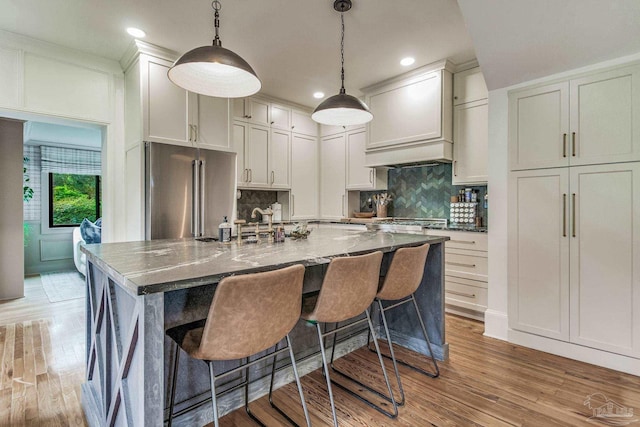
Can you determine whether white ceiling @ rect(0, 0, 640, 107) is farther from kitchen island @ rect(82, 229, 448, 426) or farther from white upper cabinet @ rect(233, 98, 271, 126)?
kitchen island @ rect(82, 229, 448, 426)

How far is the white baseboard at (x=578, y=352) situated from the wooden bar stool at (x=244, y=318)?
7.24 ft

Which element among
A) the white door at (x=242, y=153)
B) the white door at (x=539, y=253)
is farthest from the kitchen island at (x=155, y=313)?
the white door at (x=242, y=153)

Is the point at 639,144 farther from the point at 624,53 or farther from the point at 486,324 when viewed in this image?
the point at 486,324

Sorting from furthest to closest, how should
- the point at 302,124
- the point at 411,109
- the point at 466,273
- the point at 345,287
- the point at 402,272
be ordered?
the point at 302,124
the point at 411,109
the point at 466,273
the point at 402,272
the point at 345,287

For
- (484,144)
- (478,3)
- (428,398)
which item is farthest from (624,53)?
(428,398)

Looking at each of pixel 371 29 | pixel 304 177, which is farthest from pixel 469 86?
pixel 304 177

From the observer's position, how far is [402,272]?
194cm

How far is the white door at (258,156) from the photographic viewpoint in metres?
4.32

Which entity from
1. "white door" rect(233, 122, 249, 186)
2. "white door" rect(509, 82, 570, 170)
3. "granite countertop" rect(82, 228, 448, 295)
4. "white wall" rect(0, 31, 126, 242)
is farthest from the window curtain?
"white door" rect(509, 82, 570, 170)

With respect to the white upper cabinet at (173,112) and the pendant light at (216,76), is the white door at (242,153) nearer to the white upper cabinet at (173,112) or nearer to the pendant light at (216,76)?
the white upper cabinet at (173,112)

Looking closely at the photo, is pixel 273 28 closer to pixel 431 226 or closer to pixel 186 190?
pixel 186 190

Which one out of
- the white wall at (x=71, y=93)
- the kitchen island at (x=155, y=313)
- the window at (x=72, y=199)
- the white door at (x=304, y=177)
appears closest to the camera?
the kitchen island at (x=155, y=313)

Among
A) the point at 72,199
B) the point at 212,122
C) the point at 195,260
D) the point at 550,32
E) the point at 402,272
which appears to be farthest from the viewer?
the point at 72,199

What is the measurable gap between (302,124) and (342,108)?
8.90ft
